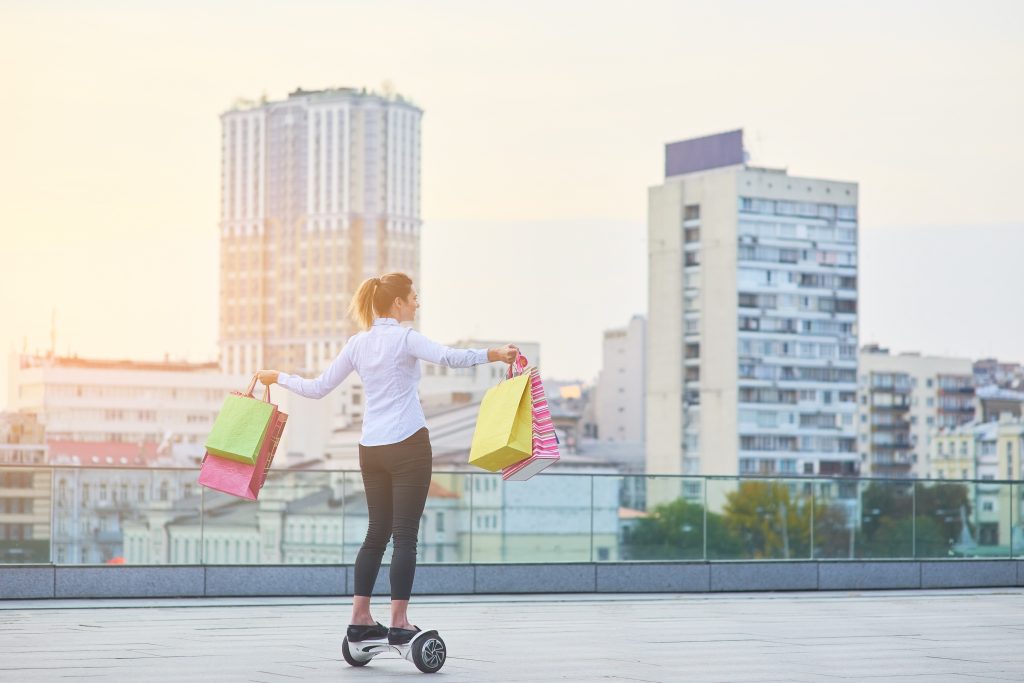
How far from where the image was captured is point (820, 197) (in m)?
155

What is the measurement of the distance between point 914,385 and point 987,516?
170471mm

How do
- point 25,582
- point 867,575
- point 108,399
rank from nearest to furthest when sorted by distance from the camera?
point 25,582, point 867,575, point 108,399

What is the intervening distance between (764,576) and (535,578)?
76.4 inches

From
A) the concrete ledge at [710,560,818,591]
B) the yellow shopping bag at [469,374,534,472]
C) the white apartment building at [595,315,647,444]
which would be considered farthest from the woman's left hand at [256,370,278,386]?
the white apartment building at [595,315,647,444]

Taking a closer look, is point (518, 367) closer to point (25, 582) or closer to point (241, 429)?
point (241, 429)

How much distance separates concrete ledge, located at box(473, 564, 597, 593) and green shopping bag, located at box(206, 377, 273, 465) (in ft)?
16.1

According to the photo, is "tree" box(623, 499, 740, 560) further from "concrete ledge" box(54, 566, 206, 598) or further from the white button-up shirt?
the white button-up shirt

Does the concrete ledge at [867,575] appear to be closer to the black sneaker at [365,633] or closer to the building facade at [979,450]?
the black sneaker at [365,633]

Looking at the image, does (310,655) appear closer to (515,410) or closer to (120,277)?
(515,410)

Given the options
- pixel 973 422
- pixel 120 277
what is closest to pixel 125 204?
pixel 120 277

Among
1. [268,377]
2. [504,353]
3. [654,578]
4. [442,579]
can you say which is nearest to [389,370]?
[504,353]

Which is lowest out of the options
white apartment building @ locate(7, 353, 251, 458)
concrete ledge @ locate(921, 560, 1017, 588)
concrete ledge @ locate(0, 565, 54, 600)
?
concrete ledge @ locate(921, 560, 1017, 588)

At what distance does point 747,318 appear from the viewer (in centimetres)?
15650

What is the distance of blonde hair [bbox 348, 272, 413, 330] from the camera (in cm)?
739
